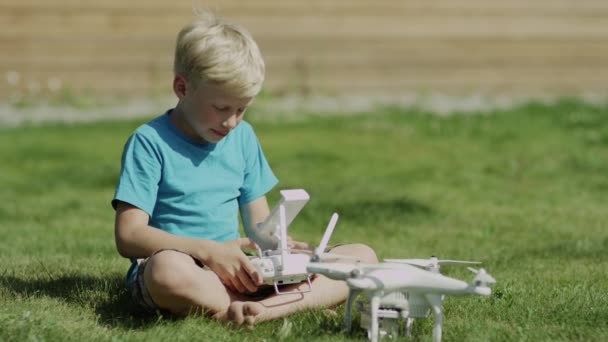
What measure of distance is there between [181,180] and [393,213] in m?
3.35

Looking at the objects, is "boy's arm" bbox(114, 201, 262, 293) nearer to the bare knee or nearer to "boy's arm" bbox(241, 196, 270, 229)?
the bare knee

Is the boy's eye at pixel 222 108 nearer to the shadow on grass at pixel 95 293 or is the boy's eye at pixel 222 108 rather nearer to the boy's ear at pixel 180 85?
the boy's ear at pixel 180 85

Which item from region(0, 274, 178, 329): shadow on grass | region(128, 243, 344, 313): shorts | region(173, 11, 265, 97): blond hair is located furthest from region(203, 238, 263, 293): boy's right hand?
region(173, 11, 265, 97): blond hair

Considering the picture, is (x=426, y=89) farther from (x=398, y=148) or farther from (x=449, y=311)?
(x=449, y=311)

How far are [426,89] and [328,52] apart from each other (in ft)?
5.26

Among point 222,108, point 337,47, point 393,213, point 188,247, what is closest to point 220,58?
point 222,108

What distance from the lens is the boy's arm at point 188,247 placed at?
3559 millimetres

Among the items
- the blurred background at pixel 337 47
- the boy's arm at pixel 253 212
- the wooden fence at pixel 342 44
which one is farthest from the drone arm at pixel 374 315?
the wooden fence at pixel 342 44

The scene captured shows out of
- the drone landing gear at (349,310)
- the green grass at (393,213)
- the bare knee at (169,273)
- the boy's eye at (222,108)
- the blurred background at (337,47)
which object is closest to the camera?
the drone landing gear at (349,310)

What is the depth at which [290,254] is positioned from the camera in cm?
364

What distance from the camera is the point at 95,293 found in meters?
4.09

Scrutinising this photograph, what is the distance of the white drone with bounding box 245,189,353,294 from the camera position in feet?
11.7

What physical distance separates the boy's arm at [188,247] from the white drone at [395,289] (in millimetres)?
391

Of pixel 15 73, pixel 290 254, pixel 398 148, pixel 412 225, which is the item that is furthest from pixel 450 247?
pixel 15 73
